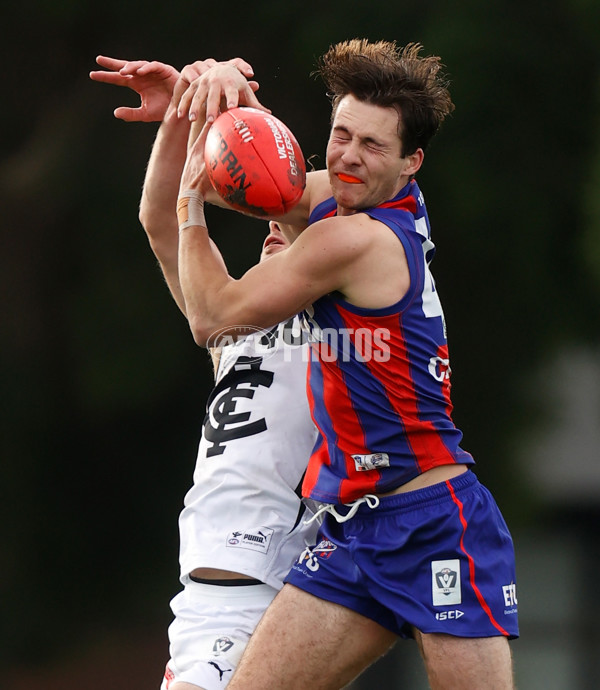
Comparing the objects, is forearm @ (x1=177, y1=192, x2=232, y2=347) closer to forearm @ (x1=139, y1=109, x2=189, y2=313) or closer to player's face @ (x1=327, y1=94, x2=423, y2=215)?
player's face @ (x1=327, y1=94, x2=423, y2=215)

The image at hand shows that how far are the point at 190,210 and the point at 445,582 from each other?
1100 mm

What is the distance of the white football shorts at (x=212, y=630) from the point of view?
2617 millimetres

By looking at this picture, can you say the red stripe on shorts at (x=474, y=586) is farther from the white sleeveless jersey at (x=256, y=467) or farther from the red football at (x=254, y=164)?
the red football at (x=254, y=164)

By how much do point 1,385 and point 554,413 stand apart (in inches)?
85.2

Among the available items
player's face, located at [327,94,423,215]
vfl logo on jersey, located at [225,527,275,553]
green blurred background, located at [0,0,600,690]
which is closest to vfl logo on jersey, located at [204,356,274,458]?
Answer: vfl logo on jersey, located at [225,527,275,553]

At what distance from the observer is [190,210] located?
2.57 metres

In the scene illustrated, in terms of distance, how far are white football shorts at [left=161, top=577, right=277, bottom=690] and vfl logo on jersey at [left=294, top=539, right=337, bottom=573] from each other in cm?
18

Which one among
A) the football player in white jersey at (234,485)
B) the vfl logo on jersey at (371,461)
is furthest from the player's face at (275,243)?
the vfl logo on jersey at (371,461)

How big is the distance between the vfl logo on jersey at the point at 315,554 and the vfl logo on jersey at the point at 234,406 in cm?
39

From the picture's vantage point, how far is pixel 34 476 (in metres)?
4.10

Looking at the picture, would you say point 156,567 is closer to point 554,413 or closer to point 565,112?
point 554,413

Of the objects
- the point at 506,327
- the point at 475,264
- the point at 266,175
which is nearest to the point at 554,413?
the point at 506,327

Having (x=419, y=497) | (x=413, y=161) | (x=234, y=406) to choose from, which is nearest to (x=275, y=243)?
(x=234, y=406)

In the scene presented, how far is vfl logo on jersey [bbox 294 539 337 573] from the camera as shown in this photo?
258cm
